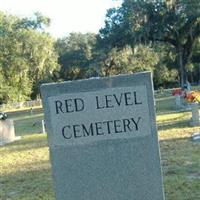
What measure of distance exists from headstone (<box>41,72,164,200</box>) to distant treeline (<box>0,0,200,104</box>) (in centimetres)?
3088

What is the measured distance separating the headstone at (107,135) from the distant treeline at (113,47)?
30882mm

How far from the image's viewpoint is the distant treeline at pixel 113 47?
115ft

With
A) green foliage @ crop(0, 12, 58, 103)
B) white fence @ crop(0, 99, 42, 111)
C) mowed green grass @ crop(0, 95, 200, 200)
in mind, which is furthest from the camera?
white fence @ crop(0, 99, 42, 111)

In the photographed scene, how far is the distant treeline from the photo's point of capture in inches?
1379

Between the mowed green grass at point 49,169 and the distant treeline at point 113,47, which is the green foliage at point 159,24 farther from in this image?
the mowed green grass at point 49,169

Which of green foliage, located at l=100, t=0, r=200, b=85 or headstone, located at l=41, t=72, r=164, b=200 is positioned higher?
green foliage, located at l=100, t=0, r=200, b=85

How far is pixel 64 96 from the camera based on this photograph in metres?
3.85

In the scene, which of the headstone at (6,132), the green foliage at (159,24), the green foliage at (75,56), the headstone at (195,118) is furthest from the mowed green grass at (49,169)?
the green foliage at (75,56)

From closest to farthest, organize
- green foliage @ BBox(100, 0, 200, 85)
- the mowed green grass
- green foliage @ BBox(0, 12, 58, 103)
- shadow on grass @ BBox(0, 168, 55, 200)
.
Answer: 1. the mowed green grass
2. shadow on grass @ BBox(0, 168, 55, 200)
3. green foliage @ BBox(100, 0, 200, 85)
4. green foliage @ BBox(0, 12, 58, 103)

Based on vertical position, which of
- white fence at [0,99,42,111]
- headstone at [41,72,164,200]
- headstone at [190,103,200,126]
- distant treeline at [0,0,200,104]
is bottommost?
white fence at [0,99,42,111]

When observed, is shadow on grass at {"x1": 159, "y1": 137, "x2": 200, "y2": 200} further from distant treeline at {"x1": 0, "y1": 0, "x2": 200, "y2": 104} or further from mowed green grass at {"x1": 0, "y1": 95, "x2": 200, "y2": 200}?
distant treeline at {"x1": 0, "y1": 0, "x2": 200, "y2": 104}

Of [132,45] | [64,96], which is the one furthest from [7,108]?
[64,96]

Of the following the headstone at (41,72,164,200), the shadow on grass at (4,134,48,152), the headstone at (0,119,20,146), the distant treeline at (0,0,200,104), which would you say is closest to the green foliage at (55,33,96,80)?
the distant treeline at (0,0,200,104)

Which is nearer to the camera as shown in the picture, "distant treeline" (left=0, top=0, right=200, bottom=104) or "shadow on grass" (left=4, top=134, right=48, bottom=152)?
"shadow on grass" (left=4, top=134, right=48, bottom=152)
